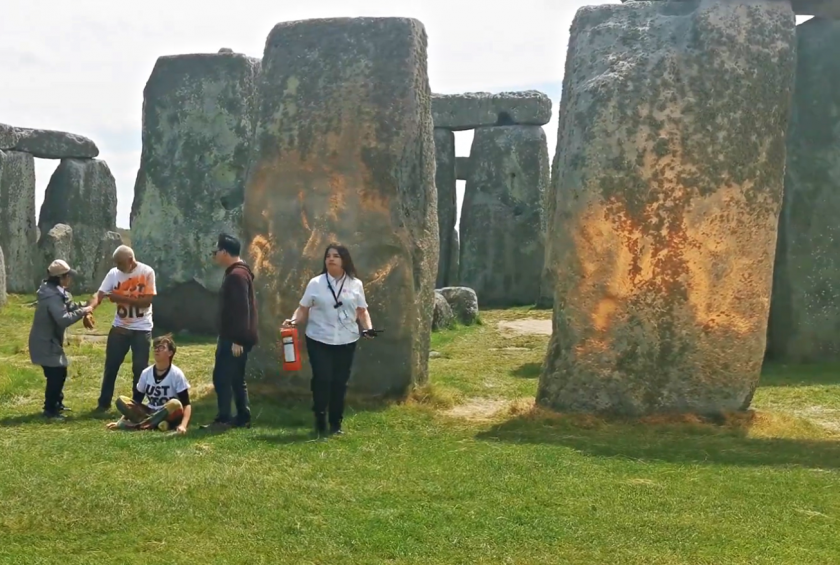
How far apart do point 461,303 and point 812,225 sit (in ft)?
16.7

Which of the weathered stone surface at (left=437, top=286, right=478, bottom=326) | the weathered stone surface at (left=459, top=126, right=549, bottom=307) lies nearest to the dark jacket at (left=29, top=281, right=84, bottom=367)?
the weathered stone surface at (left=437, top=286, right=478, bottom=326)

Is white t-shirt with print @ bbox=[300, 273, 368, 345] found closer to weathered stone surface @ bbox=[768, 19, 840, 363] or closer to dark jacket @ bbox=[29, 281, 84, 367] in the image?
dark jacket @ bbox=[29, 281, 84, 367]

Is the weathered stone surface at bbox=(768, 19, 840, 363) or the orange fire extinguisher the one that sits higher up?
the weathered stone surface at bbox=(768, 19, 840, 363)

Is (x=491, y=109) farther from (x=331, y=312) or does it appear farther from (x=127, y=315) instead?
(x=331, y=312)

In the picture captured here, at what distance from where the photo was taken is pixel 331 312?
643 centimetres

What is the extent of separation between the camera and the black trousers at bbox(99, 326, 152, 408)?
7.37 m

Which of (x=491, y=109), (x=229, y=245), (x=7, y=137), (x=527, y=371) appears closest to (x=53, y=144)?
(x=7, y=137)

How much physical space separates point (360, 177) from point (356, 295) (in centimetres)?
157

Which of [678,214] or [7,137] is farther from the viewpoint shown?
[7,137]

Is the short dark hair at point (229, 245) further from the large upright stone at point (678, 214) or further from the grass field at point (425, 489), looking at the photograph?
the large upright stone at point (678, 214)

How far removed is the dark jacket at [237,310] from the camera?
668cm

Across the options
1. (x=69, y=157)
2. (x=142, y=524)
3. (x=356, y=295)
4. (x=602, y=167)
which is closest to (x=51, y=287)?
(x=356, y=295)

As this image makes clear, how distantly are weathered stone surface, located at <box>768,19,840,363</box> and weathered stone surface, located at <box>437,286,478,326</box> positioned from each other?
4721 millimetres

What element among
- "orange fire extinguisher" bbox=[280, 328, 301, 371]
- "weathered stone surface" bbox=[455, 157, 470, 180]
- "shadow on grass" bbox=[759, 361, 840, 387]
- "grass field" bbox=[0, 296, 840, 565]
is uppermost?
"weathered stone surface" bbox=[455, 157, 470, 180]
